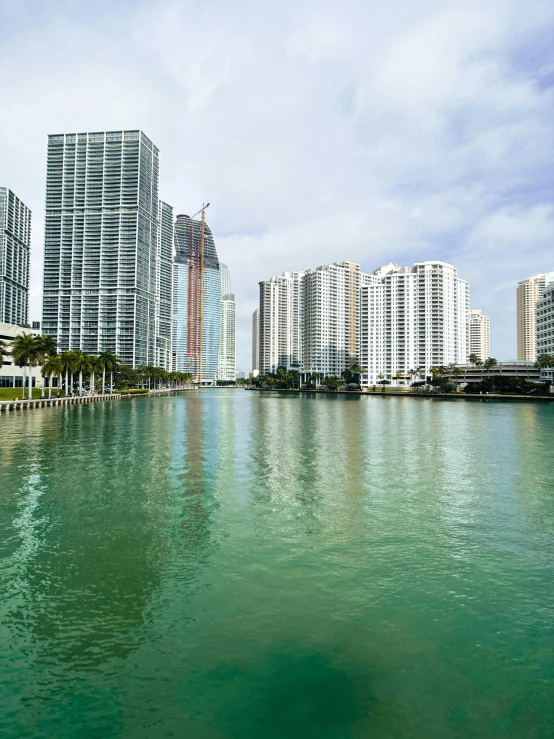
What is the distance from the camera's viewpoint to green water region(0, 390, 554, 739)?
8828mm

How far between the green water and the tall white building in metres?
164

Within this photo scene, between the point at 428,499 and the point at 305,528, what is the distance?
8.37 m

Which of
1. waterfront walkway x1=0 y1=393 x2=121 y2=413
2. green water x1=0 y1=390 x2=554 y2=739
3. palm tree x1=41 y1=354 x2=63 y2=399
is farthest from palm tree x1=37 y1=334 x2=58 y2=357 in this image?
green water x1=0 y1=390 x2=554 y2=739

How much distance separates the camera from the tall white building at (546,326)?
549 ft

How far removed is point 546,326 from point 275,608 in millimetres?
189830

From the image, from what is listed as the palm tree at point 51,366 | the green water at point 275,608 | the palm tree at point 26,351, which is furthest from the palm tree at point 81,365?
the green water at point 275,608

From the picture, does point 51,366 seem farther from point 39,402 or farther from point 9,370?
point 9,370

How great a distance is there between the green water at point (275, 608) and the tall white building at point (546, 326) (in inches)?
6455

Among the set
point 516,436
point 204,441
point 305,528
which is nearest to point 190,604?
point 305,528

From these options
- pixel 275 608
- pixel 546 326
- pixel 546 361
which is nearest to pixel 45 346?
pixel 275 608

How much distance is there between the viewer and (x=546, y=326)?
17262 cm

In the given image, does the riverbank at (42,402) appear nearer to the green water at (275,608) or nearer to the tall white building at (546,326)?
the green water at (275,608)

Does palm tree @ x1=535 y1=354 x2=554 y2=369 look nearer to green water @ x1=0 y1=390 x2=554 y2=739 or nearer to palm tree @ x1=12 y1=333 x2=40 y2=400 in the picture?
green water @ x1=0 y1=390 x2=554 y2=739

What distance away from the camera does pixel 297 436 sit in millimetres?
51406
